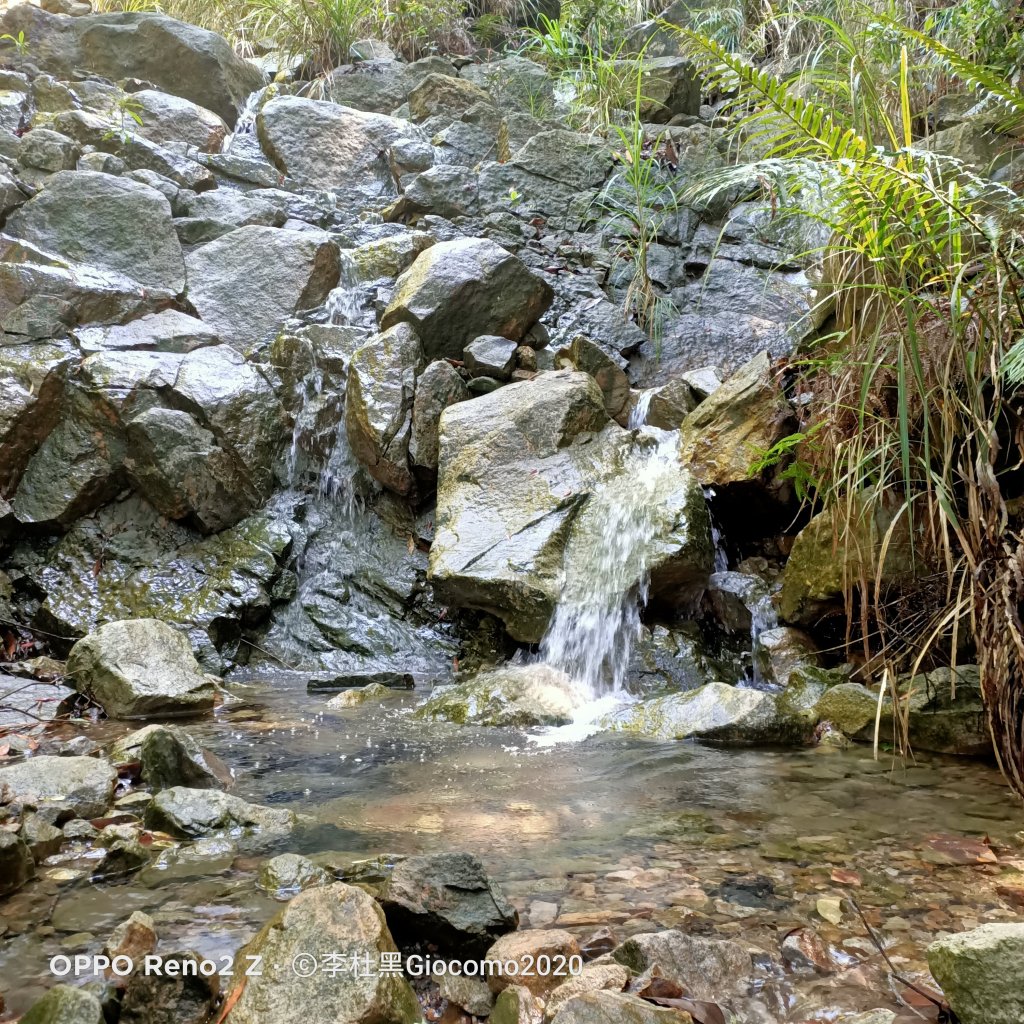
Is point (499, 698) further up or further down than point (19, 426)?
further down

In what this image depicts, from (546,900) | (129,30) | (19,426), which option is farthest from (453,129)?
(546,900)

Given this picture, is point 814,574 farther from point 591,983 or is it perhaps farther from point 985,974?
point 591,983

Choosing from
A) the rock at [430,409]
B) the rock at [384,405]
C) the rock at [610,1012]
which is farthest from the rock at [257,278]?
the rock at [610,1012]

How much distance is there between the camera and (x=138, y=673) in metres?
3.62

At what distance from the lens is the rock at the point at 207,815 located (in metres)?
2.20

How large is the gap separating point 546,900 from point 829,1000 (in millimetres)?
628

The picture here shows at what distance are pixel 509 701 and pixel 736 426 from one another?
222 centimetres

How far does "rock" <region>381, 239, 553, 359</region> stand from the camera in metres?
5.91

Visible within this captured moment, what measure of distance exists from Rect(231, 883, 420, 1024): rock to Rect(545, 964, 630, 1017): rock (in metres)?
0.24

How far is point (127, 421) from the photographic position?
5.17 meters

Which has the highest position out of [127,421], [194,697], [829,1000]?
[127,421]

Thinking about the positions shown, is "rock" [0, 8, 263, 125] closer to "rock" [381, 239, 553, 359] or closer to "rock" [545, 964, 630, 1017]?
"rock" [381, 239, 553, 359]

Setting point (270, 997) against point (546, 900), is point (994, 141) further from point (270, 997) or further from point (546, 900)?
point (270, 997)

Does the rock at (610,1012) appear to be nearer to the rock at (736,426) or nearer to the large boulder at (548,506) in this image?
the large boulder at (548,506)
